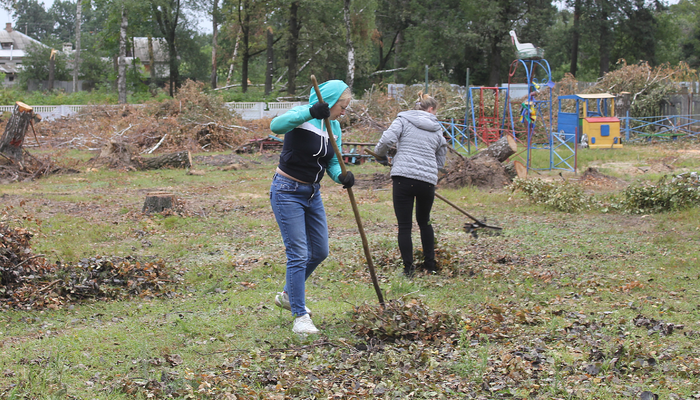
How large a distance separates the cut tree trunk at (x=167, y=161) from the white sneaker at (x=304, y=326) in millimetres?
12973

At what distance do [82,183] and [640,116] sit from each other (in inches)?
827

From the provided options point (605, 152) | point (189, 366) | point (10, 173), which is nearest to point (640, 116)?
point (605, 152)

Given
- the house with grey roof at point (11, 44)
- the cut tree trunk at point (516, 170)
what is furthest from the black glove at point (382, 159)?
the house with grey roof at point (11, 44)

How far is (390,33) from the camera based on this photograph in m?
44.4

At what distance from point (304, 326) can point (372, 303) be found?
1.04 m

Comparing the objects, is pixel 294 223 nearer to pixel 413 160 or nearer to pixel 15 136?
pixel 413 160

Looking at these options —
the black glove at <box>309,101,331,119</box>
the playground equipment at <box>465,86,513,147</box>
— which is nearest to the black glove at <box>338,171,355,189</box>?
the black glove at <box>309,101,331,119</box>

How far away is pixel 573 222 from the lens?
8.76 meters

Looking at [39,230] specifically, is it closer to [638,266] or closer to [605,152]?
[638,266]

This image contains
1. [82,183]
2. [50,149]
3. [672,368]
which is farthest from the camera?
[50,149]

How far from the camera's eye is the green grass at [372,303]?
3361 mm

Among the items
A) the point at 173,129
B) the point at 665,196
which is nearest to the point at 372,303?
the point at 665,196

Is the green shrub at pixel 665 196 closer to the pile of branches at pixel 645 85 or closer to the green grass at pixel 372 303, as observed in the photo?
the green grass at pixel 372 303

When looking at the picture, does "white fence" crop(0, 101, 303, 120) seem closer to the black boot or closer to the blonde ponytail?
the blonde ponytail
